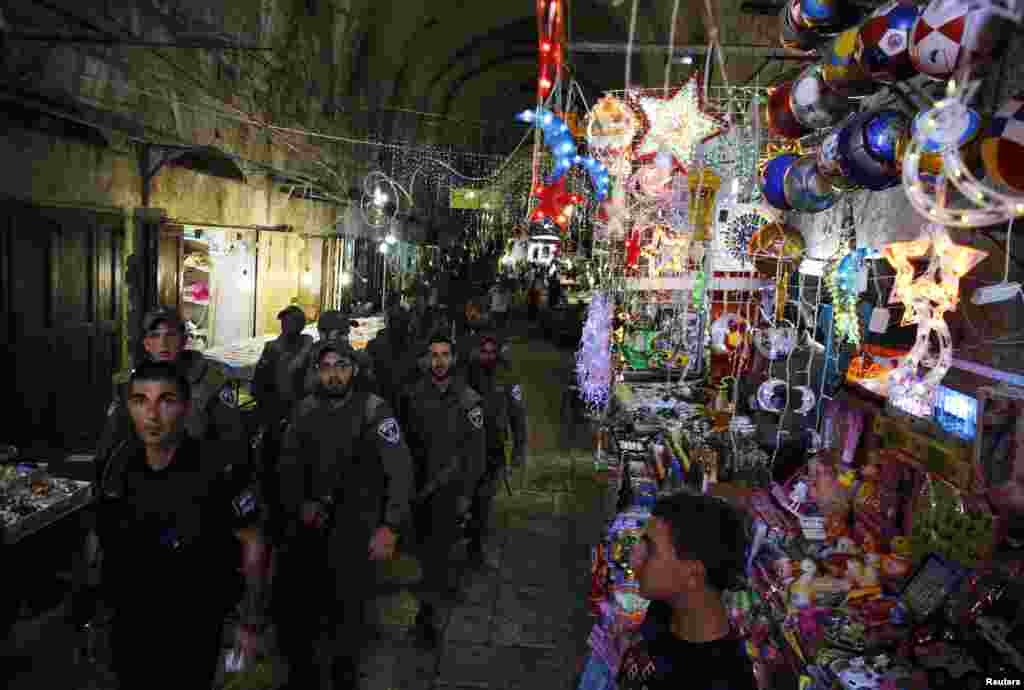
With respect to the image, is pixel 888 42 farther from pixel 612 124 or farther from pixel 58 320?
pixel 58 320

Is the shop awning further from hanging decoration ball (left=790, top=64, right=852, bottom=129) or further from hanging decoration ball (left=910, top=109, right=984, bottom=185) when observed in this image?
hanging decoration ball (left=910, top=109, right=984, bottom=185)

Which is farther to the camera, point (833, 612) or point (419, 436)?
point (419, 436)

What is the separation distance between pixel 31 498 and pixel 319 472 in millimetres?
2128

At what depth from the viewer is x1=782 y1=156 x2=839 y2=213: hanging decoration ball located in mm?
4551

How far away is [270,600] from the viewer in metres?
5.15

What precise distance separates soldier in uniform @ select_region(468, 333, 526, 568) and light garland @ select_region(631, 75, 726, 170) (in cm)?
263

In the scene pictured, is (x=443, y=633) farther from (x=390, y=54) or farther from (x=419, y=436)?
(x=390, y=54)

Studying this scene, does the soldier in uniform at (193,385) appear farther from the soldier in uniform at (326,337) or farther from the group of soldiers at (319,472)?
the soldier in uniform at (326,337)

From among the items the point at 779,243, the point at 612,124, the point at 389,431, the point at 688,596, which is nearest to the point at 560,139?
the point at 612,124

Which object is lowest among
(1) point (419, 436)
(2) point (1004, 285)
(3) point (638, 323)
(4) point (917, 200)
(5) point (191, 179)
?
(1) point (419, 436)

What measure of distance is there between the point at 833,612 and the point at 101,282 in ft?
27.1

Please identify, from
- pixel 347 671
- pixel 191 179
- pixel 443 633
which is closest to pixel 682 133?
pixel 443 633

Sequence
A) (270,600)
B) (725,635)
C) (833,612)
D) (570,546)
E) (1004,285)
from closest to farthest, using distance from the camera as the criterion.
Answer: (725,635) → (1004,285) → (833,612) → (270,600) → (570,546)

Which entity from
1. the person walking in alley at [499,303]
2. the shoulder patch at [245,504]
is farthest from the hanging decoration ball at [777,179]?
the person walking in alley at [499,303]
